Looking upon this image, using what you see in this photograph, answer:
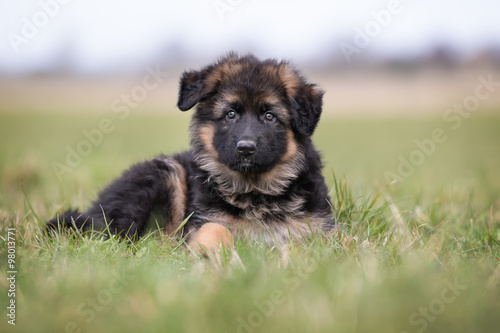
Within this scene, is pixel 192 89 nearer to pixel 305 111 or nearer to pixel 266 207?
pixel 305 111

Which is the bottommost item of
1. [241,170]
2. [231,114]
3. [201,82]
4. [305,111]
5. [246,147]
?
[241,170]

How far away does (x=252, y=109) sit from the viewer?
3.96m

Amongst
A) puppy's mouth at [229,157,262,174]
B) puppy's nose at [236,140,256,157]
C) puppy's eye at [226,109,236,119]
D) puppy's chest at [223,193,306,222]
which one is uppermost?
puppy's eye at [226,109,236,119]

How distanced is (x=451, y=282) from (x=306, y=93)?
1.95 m

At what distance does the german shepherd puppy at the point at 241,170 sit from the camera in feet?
12.8

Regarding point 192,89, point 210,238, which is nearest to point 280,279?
point 210,238

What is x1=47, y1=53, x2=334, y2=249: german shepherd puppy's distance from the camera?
12.8ft

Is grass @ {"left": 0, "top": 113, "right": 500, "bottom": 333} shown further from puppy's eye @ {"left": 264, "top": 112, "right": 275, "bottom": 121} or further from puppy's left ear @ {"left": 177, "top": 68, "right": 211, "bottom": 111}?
puppy's left ear @ {"left": 177, "top": 68, "right": 211, "bottom": 111}

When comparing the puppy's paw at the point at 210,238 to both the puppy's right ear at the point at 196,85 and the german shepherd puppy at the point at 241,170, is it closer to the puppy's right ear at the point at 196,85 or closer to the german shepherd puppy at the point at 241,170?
the german shepherd puppy at the point at 241,170

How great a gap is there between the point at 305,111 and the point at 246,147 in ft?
2.02

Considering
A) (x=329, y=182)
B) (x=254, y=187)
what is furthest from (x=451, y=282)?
(x=329, y=182)

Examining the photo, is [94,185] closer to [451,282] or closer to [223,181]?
[223,181]

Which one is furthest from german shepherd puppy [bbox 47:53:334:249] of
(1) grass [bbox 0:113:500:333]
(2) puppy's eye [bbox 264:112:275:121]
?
(1) grass [bbox 0:113:500:333]

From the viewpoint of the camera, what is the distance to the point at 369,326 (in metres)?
2.15
